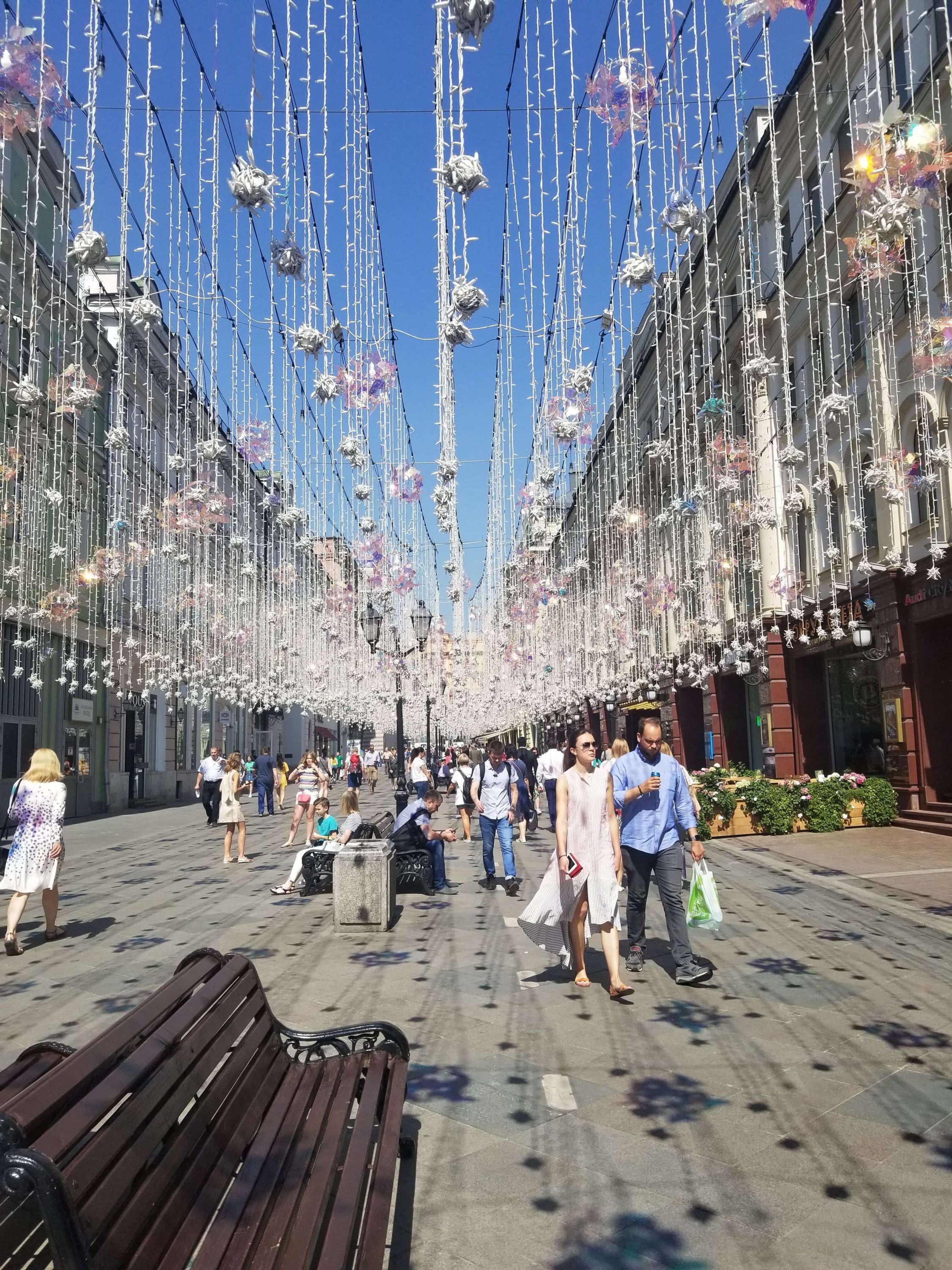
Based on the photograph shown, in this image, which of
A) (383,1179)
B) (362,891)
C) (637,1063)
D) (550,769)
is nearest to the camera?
(383,1179)

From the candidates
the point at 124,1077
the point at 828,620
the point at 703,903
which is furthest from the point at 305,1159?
the point at 828,620

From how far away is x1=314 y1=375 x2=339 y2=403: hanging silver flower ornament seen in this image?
8.72m

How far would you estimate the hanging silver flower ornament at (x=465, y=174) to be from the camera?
5797 mm

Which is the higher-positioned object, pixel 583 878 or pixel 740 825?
pixel 583 878

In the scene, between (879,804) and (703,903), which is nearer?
(703,903)

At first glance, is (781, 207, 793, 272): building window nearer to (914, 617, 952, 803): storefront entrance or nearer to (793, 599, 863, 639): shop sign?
(793, 599, 863, 639): shop sign

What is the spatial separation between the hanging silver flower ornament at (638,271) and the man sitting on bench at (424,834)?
22.8 feet

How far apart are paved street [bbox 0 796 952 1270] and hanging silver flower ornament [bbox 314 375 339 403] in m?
4.93

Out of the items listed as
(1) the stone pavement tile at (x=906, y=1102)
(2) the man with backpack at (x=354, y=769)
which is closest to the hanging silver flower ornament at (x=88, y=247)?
(1) the stone pavement tile at (x=906, y=1102)

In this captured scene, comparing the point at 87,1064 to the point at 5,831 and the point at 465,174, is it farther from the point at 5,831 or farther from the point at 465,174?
the point at 5,831

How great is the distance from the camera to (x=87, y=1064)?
2.54 metres

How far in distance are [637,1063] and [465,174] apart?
17.0 feet

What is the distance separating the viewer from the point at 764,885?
11.9m

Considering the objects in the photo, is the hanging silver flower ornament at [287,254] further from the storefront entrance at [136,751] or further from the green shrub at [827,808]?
the storefront entrance at [136,751]
